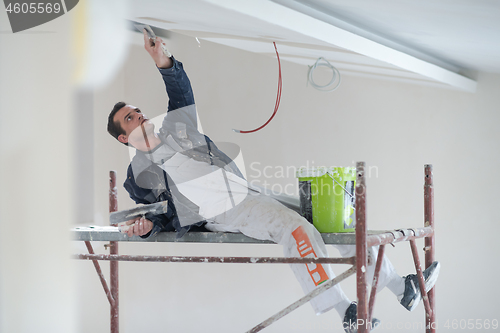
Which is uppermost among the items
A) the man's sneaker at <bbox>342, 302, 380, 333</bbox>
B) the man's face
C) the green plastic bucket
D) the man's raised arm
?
the man's raised arm

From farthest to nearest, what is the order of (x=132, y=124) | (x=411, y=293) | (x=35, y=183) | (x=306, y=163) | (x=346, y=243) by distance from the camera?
1. (x=306, y=163)
2. (x=132, y=124)
3. (x=411, y=293)
4. (x=346, y=243)
5. (x=35, y=183)

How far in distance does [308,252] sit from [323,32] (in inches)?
38.3

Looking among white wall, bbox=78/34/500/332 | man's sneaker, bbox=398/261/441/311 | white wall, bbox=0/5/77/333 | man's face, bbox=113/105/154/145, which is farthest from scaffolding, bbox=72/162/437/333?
white wall, bbox=0/5/77/333

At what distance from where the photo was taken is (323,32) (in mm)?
1948

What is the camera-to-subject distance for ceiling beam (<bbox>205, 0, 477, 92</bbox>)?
67.9 inches

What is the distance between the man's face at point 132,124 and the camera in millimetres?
2053

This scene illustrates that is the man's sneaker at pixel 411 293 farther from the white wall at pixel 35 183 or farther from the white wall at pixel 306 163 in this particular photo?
the white wall at pixel 35 183

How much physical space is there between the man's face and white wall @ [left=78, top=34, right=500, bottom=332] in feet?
4.59

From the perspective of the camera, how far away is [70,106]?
0.53 m

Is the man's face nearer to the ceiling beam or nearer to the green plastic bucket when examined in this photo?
the ceiling beam

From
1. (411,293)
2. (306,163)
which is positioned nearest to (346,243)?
(411,293)

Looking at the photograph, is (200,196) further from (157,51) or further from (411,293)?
(411,293)

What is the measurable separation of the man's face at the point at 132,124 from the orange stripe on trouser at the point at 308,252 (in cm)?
87

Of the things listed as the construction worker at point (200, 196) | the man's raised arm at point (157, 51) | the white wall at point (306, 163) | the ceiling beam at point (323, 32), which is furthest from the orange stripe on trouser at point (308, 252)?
the white wall at point (306, 163)
